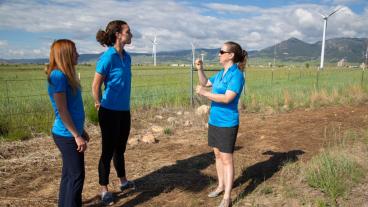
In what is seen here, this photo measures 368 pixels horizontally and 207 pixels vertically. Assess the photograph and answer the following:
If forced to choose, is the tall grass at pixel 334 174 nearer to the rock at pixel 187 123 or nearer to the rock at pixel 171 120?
the rock at pixel 187 123

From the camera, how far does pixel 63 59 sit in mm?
2803

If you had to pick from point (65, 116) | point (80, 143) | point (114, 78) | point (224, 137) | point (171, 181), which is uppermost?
point (114, 78)

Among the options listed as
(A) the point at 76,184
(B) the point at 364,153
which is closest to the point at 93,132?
(A) the point at 76,184

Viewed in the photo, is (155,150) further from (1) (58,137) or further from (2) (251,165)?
(1) (58,137)

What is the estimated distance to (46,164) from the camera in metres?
5.34

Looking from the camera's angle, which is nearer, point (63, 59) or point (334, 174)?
point (63, 59)

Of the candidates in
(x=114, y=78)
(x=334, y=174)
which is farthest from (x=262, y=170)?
(x=114, y=78)

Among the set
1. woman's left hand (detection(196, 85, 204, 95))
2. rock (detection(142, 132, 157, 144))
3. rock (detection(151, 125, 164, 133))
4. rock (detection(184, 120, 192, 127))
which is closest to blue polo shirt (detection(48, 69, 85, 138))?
woman's left hand (detection(196, 85, 204, 95))

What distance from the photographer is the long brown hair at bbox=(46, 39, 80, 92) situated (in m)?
2.80

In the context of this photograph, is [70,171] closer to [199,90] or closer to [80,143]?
[80,143]

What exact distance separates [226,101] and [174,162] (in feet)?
7.85

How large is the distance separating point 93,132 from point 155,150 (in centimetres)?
177

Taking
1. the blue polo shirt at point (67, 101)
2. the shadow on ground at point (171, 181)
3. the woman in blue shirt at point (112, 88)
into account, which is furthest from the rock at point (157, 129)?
the blue polo shirt at point (67, 101)

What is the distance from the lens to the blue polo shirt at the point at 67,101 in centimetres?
279
